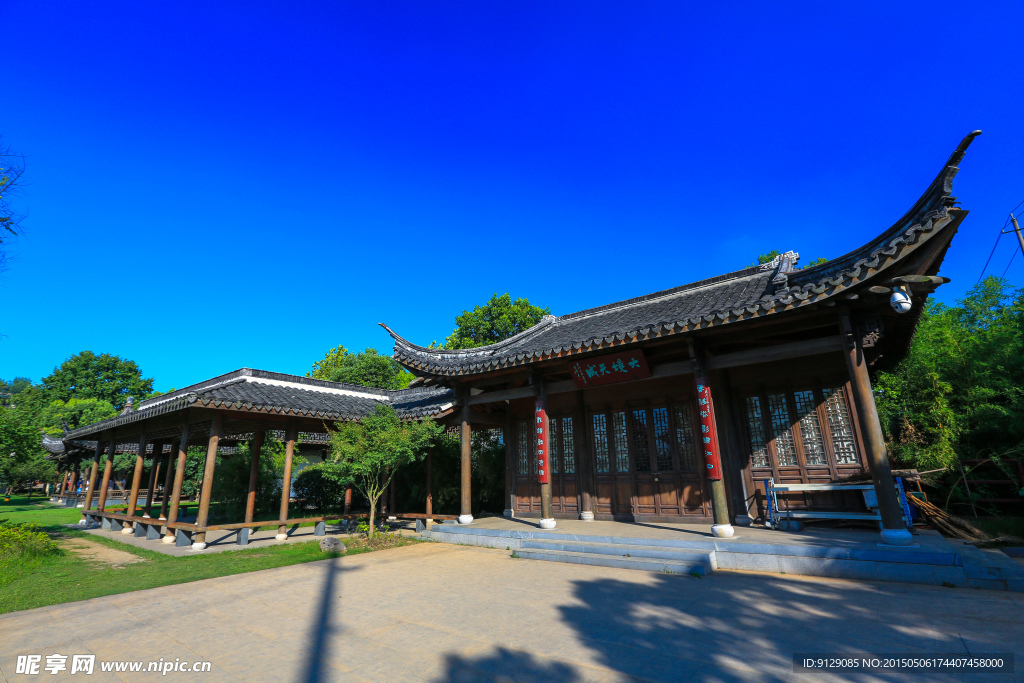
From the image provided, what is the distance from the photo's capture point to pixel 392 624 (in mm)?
4055

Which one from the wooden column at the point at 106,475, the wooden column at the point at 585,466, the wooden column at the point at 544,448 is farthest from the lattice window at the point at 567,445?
the wooden column at the point at 106,475

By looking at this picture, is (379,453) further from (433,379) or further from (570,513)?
(570,513)

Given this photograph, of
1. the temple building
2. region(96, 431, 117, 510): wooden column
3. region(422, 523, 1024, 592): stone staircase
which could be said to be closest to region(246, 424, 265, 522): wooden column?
the temple building

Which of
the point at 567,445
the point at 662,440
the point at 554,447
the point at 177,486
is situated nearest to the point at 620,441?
the point at 662,440

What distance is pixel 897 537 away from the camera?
16.9 ft

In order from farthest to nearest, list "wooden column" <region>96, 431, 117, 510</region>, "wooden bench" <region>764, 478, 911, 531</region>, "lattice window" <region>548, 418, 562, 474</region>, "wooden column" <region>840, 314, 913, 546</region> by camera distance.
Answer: "wooden column" <region>96, 431, 117, 510</region> < "lattice window" <region>548, 418, 562, 474</region> < "wooden bench" <region>764, 478, 911, 531</region> < "wooden column" <region>840, 314, 913, 546</region>

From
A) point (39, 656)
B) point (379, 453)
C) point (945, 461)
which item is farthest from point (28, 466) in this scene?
point (945, 461)

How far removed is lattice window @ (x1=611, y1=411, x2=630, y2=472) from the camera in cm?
906

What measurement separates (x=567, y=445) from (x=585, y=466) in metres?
0.63

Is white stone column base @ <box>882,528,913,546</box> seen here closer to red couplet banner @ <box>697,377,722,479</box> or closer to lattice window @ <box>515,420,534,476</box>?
red couplet banner @ <box>697,377,722,479</box>

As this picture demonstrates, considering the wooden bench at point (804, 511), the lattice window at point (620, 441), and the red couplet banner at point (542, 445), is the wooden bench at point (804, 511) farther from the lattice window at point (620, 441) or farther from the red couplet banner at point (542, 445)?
the red couplet banner at point (542, 445)

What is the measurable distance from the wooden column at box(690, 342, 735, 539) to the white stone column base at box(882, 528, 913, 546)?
67.5 inches

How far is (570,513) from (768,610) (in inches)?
228

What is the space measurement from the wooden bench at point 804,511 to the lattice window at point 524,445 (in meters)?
4.92
